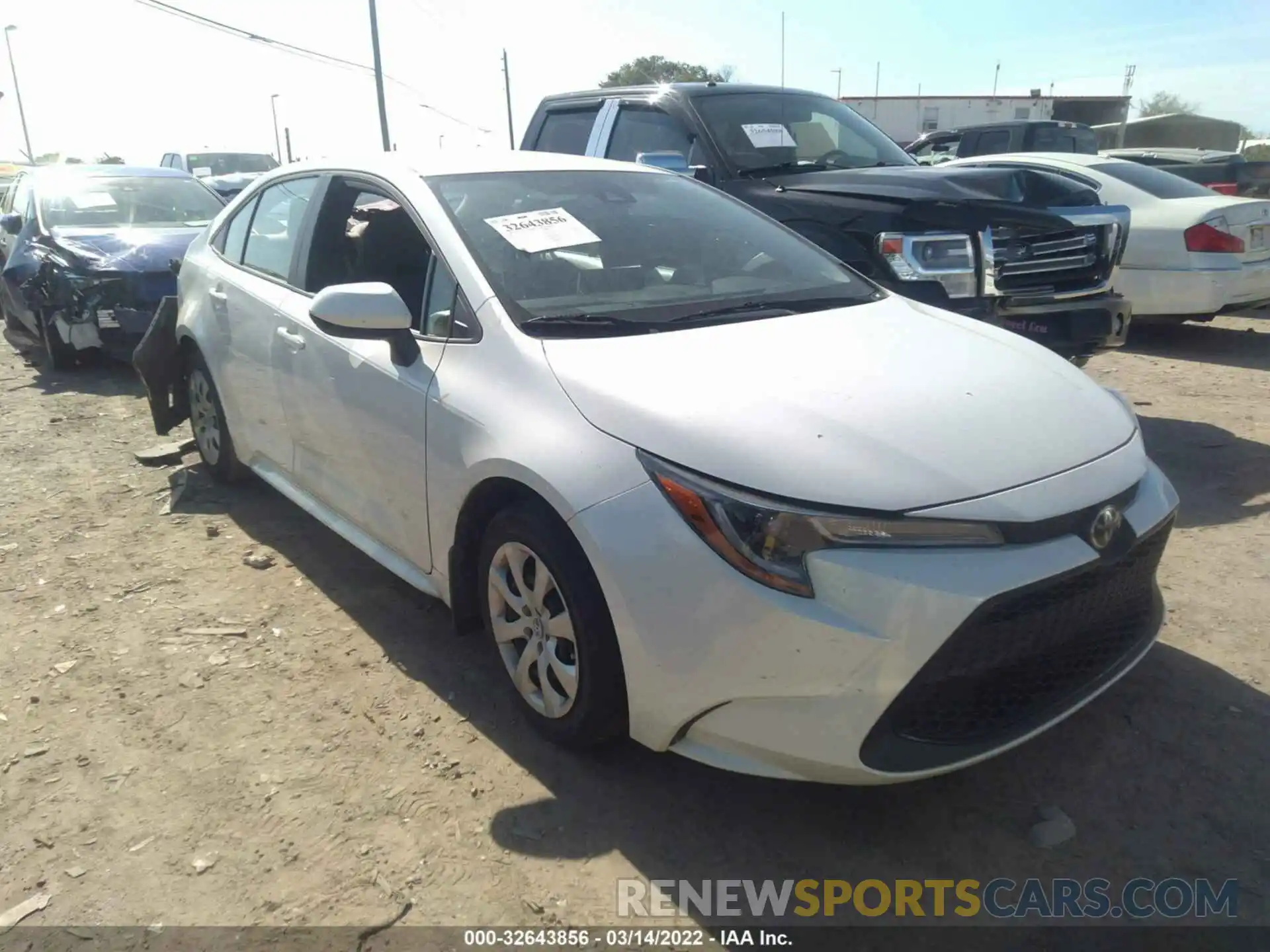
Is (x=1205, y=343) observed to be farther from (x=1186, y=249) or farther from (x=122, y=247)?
(x=122, y=247)

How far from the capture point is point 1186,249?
7098mm

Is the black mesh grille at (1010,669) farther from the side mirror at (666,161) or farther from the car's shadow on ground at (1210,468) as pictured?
the side mirror at (666,161)

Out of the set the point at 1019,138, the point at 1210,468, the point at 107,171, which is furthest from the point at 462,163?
the point at 1019,138

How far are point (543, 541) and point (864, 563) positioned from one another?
831 millimetres

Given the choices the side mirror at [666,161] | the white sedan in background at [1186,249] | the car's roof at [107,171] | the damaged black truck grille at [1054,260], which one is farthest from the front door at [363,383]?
the car's roof at [107,171]

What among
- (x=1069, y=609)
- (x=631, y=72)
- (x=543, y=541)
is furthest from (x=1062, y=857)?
(x=631, y=72)

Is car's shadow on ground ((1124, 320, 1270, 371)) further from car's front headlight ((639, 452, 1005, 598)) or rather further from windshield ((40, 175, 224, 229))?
windshield ((40, 175, 224, 229))

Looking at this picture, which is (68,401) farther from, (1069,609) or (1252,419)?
(1252,419)

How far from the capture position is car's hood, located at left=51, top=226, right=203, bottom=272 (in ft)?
24.4

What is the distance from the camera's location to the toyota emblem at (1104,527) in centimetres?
226

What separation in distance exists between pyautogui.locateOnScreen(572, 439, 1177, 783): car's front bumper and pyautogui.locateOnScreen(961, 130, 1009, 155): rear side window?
10900 mm

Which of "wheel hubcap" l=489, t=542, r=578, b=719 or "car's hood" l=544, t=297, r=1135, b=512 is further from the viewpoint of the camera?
"wheel hubcap" l=489, t=542, r=578, b=719

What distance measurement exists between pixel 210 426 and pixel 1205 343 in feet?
26.0

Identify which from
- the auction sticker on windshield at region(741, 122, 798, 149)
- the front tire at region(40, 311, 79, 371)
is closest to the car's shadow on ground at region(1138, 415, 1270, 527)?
the auction sticker on windshield at region(741, 122, 798, 149)
